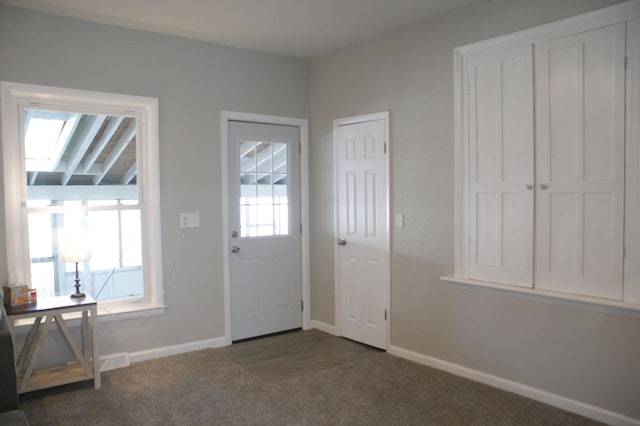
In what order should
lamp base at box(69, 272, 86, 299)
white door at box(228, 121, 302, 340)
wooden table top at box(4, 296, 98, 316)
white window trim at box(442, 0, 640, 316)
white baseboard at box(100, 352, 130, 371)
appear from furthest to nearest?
white door at box(228, 121, 302, 340) < white baseboard at box(100, 352, 130, 371) < lamp base at box(69, 272, 86, 299) < wooden table top at box(4, 296, 98, 316) < white window trim at box(442, 0, 640, 316)

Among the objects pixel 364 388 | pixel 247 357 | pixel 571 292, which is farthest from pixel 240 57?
pixel 571 292

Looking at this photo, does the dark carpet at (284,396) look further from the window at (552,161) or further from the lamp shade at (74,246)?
the lamp shade at (74,246)

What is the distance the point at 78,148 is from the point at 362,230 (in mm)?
2418

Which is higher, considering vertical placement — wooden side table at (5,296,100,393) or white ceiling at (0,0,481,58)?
white ceiling at (0,0,481,58)

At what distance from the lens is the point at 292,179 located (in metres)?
4.55

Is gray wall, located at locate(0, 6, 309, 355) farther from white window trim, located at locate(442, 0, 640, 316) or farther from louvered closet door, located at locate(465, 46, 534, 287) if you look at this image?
white window trim, located at locate(442, 0, 640, 316)

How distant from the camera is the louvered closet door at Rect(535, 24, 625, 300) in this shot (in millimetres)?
2596

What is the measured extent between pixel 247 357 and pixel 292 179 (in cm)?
174

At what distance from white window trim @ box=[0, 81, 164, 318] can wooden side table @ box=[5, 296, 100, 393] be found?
311 mm

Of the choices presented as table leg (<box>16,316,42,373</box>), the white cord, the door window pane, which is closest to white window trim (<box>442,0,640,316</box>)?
the door window pane

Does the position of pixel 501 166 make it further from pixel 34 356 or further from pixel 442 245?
pixel 34 356

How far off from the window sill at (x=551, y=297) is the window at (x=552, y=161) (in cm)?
5

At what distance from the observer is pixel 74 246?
3.23 metres

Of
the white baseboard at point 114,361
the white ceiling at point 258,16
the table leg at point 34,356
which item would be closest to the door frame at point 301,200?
the white ceiling at point 258,16
